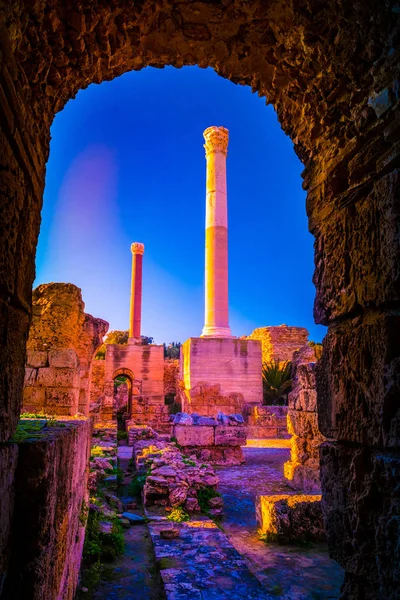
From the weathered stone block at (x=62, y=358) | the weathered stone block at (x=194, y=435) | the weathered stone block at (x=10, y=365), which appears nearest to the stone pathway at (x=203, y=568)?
the weathered stone block at (x=10, y=365)

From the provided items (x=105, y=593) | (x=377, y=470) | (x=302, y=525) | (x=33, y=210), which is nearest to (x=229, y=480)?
(x=302, y=525)

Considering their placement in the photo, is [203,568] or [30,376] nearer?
[203,568]

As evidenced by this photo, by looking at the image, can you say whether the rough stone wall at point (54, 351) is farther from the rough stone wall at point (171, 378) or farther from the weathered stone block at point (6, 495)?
the rough stone wall at point (171, 378)

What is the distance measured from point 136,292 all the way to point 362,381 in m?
25.3

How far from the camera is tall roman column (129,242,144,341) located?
1050 inches

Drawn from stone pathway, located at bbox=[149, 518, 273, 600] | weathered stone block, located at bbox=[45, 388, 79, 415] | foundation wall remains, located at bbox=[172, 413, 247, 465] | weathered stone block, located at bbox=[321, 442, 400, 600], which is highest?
weathered stone block, located at bbox=[45, 388, 79, 415]

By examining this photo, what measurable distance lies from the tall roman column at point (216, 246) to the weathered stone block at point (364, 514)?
532 inches

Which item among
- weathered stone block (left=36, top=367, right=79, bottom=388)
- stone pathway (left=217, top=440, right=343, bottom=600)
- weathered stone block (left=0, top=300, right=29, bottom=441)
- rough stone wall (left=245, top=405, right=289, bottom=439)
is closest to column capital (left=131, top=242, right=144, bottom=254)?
rough stone wall (left=245, top=405, right=289, bottom=439)

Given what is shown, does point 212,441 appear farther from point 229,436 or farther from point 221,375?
point 221,375

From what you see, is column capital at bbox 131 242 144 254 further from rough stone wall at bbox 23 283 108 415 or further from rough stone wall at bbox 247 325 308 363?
rough stone wall at bbox 23 283 108 415

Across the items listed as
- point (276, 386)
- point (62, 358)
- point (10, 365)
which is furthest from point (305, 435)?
point (276, 386)

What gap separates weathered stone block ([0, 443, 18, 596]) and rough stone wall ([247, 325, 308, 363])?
2340cm

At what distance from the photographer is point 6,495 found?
1595mm

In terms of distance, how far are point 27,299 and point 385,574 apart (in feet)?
6.78
